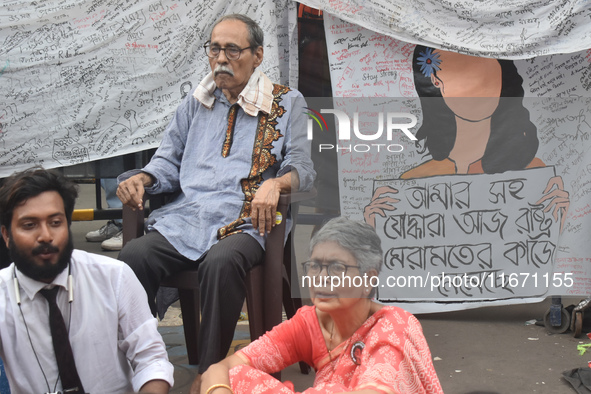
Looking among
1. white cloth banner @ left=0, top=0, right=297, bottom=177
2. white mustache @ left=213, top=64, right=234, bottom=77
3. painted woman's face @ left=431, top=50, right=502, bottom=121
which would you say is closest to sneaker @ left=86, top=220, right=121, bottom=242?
white cloth banner @ left=0, top=0, right=297, bottom=177

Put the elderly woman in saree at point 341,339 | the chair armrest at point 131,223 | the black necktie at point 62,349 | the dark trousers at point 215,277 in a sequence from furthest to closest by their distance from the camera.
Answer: the chair armrest at point 131,223, the dark trousers at point 215,277, the black necktie at point 62,349, the elderly woman in saree at point 341,339

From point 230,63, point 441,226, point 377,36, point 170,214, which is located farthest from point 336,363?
point 377,36

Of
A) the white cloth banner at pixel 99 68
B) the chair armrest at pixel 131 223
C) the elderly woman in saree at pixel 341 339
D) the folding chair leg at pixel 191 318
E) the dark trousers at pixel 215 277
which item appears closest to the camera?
the elderly woman in saree at pixel 341 339

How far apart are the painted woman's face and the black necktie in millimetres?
2770

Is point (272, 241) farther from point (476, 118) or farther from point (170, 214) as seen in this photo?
point (476, 118)

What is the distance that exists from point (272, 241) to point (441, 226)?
1441 millimetres

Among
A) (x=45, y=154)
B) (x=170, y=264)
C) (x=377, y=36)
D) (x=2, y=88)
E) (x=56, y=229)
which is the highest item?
(x=377, y=36)

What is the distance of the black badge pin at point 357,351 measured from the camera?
91.3 inches

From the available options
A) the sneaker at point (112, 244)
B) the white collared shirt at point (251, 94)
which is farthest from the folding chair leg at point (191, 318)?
the sneaker at point (112, 244)

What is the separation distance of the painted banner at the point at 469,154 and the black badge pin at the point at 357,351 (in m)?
2.19

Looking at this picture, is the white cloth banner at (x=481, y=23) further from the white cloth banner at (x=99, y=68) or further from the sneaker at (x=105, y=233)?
the sneaker at (x=105, y=233)

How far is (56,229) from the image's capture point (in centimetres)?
241

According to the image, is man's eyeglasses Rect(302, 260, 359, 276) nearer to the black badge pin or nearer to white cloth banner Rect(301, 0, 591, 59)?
the black badge pin

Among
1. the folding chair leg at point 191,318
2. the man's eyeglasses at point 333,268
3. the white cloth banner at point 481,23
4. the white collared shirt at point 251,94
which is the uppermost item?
the white cloth banner at point 481,23
